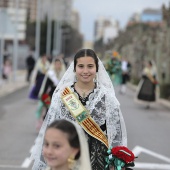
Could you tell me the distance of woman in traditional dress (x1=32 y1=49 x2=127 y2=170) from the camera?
4539 millimetres

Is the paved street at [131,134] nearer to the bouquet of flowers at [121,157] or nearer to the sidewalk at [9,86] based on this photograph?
the bouquet of flowers at [121,157]

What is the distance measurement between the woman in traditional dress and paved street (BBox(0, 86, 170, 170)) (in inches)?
156

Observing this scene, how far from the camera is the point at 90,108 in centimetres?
467

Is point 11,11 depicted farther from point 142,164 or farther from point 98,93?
point 98,93

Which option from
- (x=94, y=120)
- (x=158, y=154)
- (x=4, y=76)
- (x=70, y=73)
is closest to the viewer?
(x=94, y=120)

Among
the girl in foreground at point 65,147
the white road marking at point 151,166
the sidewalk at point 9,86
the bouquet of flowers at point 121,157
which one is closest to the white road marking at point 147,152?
the white road marking at point 151,166

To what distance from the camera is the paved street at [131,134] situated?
9.18 m

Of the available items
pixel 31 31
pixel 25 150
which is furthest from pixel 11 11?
pixel 31 31

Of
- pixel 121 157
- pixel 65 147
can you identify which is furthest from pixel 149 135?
pixel 65 147

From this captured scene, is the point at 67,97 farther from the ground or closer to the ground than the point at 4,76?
farther from the ground

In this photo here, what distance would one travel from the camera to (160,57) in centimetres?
2636

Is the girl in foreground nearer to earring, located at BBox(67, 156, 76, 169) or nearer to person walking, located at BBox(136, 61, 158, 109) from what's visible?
earring, located at BBox(67, 156, 76, 169)

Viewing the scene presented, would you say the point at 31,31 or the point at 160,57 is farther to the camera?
the point at 31,31

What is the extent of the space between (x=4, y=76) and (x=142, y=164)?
2380cm
